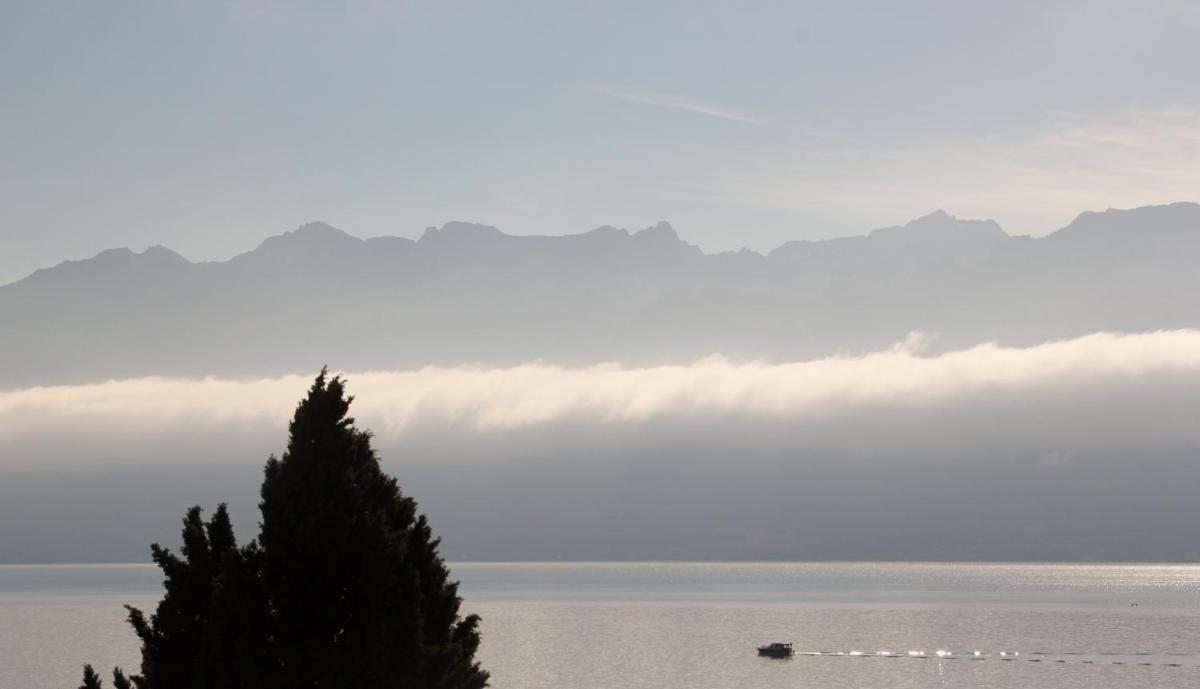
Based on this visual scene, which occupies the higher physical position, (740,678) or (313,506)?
(313,506)

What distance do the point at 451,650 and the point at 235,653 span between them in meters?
5.87

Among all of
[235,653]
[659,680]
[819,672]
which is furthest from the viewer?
[819,672]

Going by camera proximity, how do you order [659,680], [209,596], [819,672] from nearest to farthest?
1. [209,596]
2. [659,680]
3. [819,672]

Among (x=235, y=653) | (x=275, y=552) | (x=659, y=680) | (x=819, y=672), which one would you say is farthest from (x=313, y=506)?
(x=819, y=672)

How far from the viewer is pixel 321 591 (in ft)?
135

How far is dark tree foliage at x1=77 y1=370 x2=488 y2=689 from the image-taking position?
40250mm

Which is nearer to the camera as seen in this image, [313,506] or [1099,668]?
[313,506]

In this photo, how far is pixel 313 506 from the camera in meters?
41.1

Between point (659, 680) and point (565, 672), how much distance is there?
1437 cm

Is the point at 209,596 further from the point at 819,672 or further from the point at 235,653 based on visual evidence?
the point at 819,672

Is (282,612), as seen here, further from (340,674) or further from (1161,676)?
(1161,676)

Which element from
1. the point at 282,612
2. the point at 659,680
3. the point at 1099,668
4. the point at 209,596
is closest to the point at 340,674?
the point at 282,612

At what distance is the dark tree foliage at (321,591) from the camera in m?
40.2

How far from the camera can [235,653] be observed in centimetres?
4009
